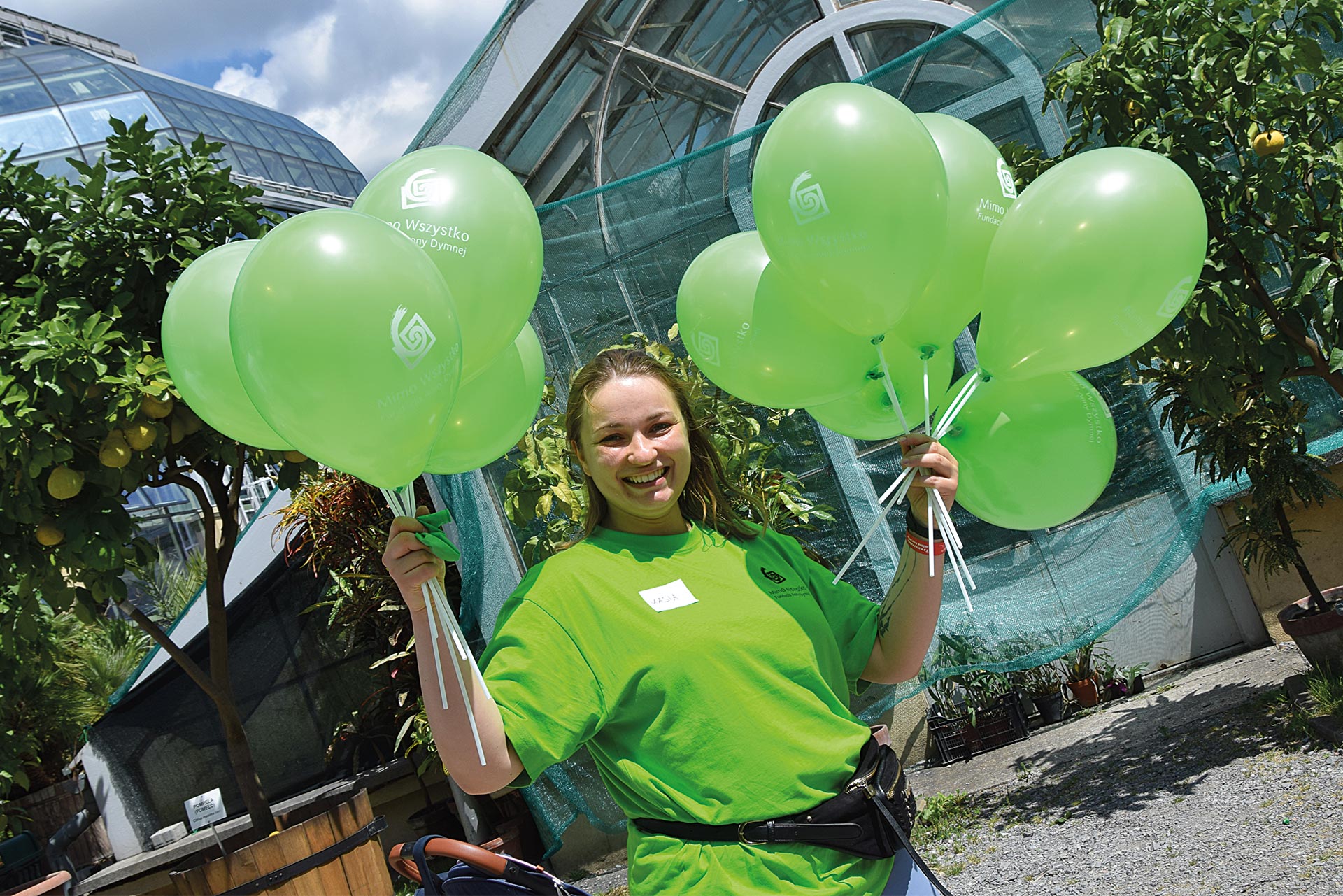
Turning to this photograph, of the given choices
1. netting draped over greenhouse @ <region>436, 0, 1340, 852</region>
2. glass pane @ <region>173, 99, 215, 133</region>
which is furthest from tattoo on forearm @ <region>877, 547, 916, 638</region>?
glass pane @ <region>173, 99, 215, 133</region>

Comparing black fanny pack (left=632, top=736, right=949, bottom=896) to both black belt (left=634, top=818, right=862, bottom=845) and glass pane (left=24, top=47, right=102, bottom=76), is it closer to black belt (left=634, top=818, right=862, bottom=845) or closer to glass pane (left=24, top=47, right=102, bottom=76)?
black belt (left=634, top=818, right=862, bottom=845)

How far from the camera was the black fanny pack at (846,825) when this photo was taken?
1563mm

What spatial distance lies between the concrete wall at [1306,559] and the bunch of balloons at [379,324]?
4539mm

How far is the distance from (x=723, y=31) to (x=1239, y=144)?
10.7 feet

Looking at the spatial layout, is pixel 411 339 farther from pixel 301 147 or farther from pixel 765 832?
pixel 301 147

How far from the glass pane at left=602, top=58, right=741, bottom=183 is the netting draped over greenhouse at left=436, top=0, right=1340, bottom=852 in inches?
47.0

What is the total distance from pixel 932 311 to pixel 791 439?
270 centimetres

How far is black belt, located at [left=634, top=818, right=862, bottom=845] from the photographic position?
1560mm

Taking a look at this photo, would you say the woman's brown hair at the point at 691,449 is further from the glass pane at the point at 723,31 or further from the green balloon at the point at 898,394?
the glass pane at the point at 723,31

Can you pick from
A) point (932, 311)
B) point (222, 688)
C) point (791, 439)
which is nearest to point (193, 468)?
point (222, 688)

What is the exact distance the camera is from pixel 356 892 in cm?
370

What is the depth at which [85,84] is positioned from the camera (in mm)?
25047

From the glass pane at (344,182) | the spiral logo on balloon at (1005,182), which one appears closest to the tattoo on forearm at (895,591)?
the spiral logo on balloon at (1005,182)

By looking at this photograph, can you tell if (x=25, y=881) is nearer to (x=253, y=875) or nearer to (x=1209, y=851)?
(x=253, y=875)
